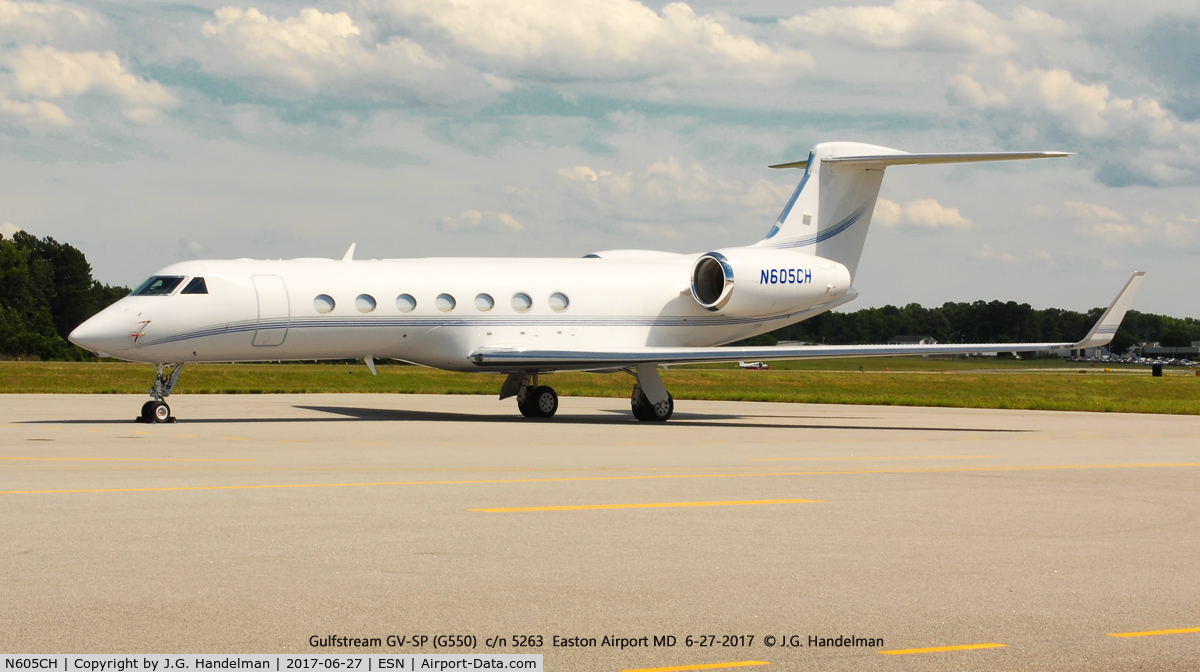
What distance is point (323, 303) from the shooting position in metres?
22.6

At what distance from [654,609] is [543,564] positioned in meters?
1.34

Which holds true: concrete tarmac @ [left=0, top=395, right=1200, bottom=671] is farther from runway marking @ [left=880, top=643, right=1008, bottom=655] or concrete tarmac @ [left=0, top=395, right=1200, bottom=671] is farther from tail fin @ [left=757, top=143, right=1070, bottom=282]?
tail fin @ [left=757, top=143, right=1070, bottom=282]

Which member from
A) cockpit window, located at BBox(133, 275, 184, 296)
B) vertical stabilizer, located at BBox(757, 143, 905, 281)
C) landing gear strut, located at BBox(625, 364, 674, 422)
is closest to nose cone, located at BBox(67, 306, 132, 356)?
cockpit window, located at BBox(133, 275, 184, 296)

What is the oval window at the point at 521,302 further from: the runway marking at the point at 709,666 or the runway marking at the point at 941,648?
the runway marking at the point at 709,666

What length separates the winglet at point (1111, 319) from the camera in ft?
72.3

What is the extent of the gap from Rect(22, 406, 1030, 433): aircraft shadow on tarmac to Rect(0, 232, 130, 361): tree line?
6465 centimetres

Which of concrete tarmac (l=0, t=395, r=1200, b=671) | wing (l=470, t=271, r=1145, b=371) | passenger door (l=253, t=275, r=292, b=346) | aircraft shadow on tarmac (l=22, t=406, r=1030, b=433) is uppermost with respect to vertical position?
passenger door (l=253, t=275, r=292, b=346)

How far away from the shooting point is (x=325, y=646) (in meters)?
5.48

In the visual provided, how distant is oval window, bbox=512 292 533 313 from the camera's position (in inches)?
976

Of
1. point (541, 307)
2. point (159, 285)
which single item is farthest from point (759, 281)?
point (159, 285)

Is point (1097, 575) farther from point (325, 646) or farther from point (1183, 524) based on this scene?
point (325, 646)

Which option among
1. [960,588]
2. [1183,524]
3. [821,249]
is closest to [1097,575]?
[960,588]

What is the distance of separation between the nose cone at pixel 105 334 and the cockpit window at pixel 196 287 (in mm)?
1255

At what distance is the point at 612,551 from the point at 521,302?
17.1 metres
